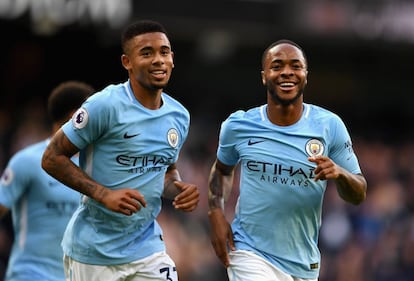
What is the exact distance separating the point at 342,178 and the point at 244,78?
50.9ft

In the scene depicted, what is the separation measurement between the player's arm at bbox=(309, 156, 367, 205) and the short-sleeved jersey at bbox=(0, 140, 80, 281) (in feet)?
8.27

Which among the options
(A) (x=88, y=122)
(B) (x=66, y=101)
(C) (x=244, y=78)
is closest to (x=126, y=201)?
(A) (x=88, y=122)

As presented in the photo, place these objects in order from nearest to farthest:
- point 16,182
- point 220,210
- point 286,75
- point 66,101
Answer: point 286,75 < point 220,210 < point 16,182 < point 66,101

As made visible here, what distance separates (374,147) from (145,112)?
1218 cm

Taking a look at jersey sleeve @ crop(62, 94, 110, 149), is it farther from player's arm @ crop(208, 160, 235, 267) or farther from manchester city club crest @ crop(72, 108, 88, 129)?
player's arm @ crop(208, 160, 235, 267)

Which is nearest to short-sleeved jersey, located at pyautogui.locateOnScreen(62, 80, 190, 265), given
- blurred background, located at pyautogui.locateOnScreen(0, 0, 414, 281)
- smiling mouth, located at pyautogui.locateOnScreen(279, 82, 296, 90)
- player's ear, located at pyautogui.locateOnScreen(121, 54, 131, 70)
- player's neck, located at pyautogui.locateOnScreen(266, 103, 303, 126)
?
player's ear, located at pyautogui.locateOnScreen(121, 54, 131, 70)

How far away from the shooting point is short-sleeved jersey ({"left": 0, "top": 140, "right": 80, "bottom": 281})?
888 cm

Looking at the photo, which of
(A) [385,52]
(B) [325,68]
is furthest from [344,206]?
(B) [325,68]

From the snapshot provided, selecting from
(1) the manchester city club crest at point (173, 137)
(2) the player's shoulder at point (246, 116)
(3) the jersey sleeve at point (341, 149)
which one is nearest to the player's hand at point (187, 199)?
(1) the manchester city club crest at point (173, 137)

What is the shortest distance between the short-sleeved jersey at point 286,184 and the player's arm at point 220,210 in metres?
0.12

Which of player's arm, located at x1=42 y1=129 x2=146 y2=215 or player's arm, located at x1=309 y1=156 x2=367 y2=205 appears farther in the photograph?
player's arm, located at x1=42 y1=129 x2=146 y2=215

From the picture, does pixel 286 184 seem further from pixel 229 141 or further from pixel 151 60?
pixel 151 60

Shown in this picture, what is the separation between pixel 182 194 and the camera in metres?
7.35

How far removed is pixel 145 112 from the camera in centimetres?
752
